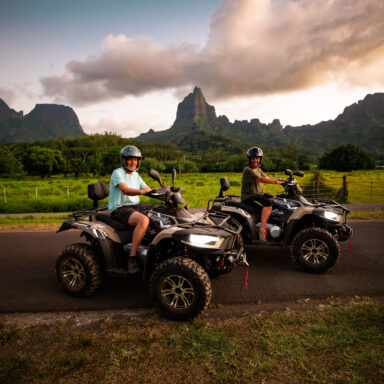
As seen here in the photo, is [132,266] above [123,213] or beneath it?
beneath

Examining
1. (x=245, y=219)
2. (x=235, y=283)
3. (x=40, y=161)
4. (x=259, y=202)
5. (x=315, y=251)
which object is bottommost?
(x=235, y=283)

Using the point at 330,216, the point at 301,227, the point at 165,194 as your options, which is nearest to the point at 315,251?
the point at 301,227

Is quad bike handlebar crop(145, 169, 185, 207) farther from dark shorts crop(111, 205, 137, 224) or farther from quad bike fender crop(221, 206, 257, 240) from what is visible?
quad bike fender crop(221, 206, 257, 240)

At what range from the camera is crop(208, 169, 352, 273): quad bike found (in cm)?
485

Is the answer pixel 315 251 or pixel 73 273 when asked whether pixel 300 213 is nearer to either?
pixel 315 251

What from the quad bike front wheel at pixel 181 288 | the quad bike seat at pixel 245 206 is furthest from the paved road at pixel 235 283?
the quad bike seat at pixel 245 206

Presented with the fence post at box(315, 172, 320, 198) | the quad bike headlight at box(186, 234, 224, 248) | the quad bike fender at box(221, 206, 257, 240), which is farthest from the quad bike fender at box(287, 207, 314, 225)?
the fence post at box(315, 172, 320, 198)

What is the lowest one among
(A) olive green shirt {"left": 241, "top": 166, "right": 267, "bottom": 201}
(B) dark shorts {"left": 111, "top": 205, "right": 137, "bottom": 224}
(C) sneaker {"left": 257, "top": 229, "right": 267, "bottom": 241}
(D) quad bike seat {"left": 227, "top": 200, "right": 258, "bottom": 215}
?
(C) sneaker {"left": 257, "top": 229, "right": 267, "bottom": 241}

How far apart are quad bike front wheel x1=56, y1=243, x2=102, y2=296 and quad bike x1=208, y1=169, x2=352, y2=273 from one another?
2728 millimetres

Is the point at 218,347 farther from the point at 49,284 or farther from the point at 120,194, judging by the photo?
the point at 49,284

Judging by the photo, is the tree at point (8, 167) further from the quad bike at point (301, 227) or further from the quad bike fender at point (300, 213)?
the quad bike fender at point (300, 213)

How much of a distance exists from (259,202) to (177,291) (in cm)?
298

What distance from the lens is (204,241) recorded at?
329 centimetres

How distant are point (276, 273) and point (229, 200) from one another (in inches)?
72.2
